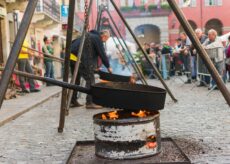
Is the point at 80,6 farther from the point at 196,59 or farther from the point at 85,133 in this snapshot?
the point at 85,133

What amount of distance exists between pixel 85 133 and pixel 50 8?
2757 centimetres

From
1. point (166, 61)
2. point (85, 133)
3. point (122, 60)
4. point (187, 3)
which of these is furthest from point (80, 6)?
point (85, 133)

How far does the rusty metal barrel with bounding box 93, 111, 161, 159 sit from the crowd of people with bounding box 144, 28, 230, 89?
9.49m

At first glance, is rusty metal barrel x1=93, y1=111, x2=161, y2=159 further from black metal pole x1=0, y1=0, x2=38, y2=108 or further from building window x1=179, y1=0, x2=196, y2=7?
building window x1=179, y1=0, x2=196, y2=7

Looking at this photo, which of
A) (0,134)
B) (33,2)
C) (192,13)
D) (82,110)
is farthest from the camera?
(192,13)

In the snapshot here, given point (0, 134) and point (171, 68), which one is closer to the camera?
point (0, 134)

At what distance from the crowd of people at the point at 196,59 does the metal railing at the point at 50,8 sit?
20.8 ft

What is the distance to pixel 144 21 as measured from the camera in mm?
60844

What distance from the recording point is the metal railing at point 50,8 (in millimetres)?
30516

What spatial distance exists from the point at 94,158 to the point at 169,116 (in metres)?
4.02

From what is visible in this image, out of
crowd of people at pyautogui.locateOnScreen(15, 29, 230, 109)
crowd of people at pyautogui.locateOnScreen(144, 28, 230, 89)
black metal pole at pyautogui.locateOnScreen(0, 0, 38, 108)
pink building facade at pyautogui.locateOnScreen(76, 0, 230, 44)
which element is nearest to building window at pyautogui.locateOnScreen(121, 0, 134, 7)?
pink building facade at pyautogui.locateOnScreen(76, 0, 230, 44)

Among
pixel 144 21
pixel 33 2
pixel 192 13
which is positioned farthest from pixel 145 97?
pixel 192 13

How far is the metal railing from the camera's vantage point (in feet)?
100

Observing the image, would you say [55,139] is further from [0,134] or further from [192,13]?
[192,13]
